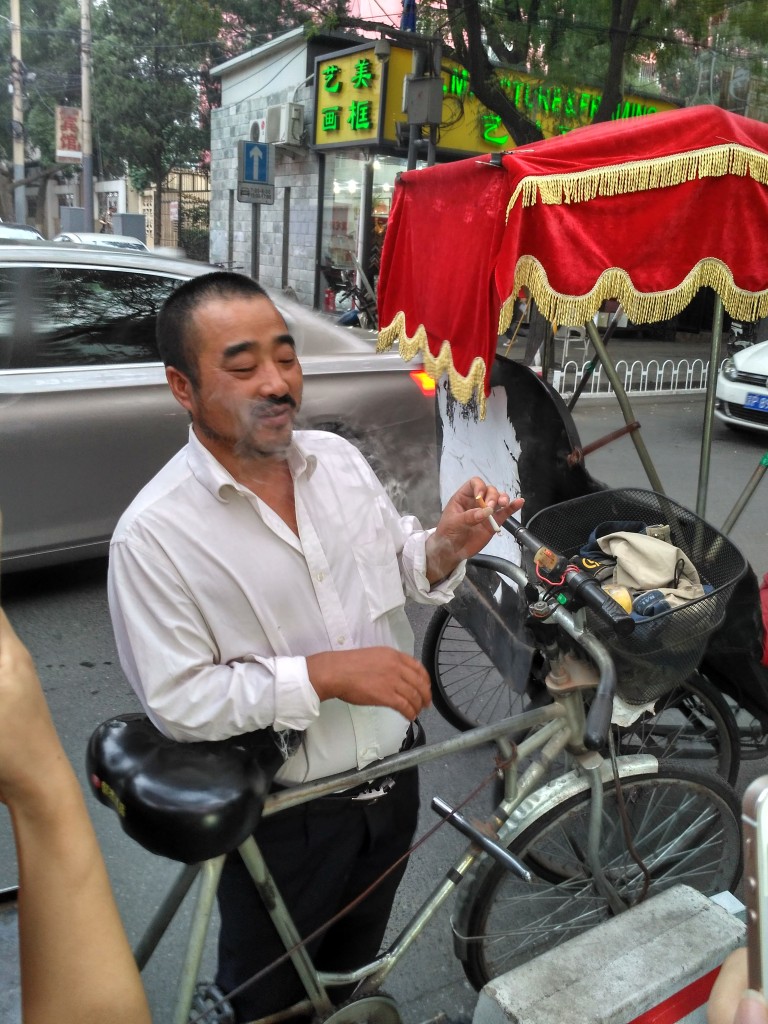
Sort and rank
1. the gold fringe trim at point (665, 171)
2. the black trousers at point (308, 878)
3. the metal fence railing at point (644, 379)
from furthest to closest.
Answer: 1. the metal fence railing at point (644, 379)
2. the gold fringe trim at point (665, 171)
3. the black trousers at point (308, 878)

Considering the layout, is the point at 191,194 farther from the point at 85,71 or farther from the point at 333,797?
the point at 333,797

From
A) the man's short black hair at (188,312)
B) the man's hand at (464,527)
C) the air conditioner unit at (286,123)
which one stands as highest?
the air conditioner unit at (286,123)

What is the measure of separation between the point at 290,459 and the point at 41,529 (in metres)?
2.91

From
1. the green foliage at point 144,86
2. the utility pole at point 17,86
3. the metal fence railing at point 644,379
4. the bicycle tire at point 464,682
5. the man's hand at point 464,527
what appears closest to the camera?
the man's hand at point 464,527

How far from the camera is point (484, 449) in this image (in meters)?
2.98

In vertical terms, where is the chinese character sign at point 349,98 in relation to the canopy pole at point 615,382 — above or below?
above

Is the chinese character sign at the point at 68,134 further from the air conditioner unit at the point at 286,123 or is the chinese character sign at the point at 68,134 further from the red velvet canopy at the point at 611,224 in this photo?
the red velvet canopy at the point at 611,224

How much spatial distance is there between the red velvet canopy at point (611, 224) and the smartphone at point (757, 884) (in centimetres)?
174

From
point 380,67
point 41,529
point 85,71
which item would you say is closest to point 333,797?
point 41,529

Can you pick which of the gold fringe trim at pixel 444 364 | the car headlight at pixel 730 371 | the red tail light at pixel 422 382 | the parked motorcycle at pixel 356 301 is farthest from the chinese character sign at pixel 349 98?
the gold fringe trim at pixel 444 364

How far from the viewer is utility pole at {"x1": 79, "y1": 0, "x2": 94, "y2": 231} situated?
19422 mm

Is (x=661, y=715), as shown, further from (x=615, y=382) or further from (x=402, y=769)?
(x=402, y=769)

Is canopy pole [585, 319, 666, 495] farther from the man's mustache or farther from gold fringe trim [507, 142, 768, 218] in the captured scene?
the man's mustache

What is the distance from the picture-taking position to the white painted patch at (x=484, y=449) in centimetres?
283
